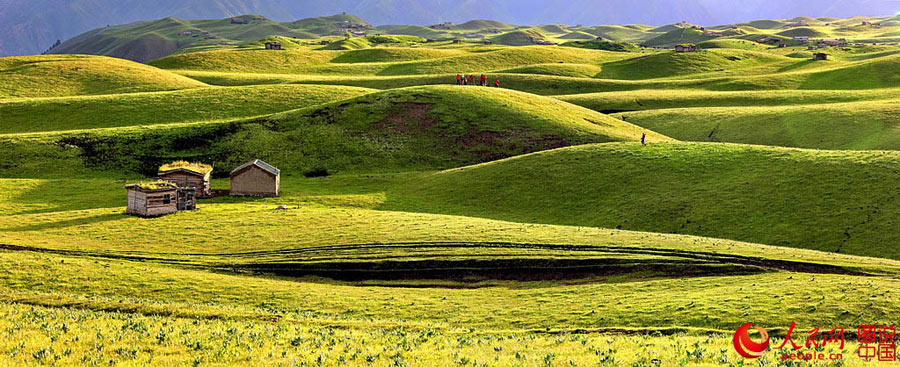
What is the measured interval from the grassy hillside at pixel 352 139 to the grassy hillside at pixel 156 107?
54.8 ft

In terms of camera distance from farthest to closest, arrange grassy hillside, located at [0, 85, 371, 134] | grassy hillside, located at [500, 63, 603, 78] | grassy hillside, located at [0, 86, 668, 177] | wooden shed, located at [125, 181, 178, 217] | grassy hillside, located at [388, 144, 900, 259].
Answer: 1. grassy hillside, located at [500, 63, 603, 78]
2. grassy hillside, located at [0, 85, 371, 134]
3. grassy hillside, located at [0, 86, 668, 177]
4. wooden shed, located at [125, 181, 178, 217]
5. grassy hillside, located at [388, 144, 900, 259]

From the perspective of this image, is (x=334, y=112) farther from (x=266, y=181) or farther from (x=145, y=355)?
(x=145, y=355)

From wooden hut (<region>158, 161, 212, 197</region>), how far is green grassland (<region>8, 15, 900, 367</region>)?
3.79 meters

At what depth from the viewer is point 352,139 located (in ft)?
324

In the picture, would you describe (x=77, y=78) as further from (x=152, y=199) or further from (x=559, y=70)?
(x=559, y=70)

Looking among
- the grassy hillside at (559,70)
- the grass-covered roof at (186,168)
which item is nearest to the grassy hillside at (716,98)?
the grassy hillside at (559,70)

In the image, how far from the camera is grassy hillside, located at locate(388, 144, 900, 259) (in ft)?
171

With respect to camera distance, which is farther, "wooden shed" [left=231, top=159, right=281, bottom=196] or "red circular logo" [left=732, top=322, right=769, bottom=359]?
"wooden shed" [left=231, top=159, right=281, bottom=196]

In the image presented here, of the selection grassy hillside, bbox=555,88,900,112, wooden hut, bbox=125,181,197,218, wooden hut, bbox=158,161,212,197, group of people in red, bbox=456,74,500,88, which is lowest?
wooden hut, bbox=125,181,197,218

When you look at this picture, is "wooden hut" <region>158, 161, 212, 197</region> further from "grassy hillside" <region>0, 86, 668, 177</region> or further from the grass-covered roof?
"grassy hillside" <region>0, 86, 668, 177</region>

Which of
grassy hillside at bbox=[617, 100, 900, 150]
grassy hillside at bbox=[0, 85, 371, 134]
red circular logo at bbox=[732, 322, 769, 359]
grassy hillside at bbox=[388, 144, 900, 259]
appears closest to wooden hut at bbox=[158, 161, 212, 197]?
grassy hillside at bbox=[388, 144, 900, 259]

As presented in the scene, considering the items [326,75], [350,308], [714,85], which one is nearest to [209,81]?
[326,75]

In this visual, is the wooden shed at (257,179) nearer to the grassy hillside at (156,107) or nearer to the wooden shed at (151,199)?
the wooden shed at (151,199)

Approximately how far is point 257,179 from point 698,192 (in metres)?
51.4
